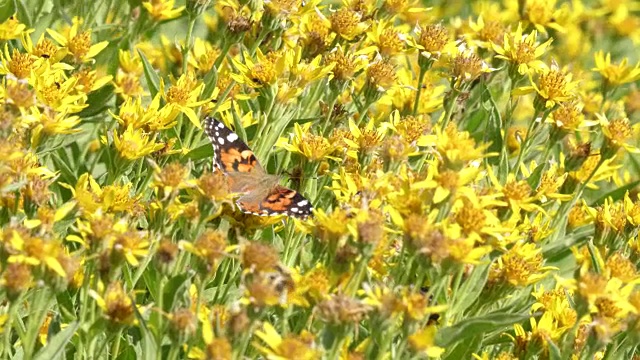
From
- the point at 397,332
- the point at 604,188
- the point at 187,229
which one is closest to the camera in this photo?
the point at 397,332

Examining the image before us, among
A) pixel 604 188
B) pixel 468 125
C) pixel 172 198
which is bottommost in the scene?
pixel 604 188

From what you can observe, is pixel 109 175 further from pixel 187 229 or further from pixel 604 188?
pixel 604 188

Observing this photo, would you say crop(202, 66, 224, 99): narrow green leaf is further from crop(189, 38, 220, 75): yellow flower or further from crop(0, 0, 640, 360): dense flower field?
crop(189, 38, 220, 75): yellow flower

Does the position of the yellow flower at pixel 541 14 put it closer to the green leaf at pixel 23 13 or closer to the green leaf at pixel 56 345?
the green leaf at pixel 23 13

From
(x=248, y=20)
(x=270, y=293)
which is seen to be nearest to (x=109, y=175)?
(x=248, y=20)

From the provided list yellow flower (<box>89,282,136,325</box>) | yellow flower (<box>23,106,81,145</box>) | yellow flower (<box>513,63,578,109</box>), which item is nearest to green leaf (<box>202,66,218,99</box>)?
yellow flower (<box>23,106,81,145</box>)

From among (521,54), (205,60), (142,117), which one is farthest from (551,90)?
(142,117)
